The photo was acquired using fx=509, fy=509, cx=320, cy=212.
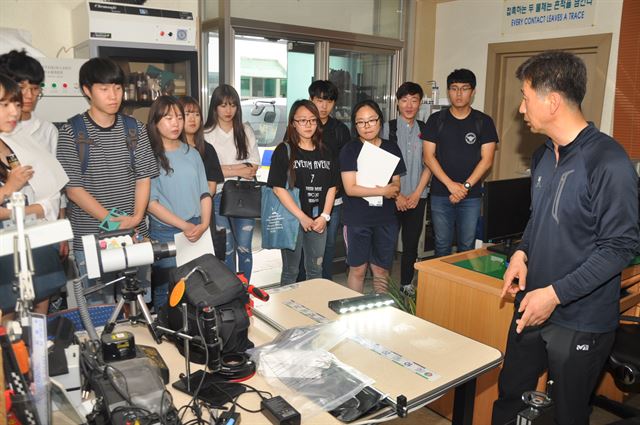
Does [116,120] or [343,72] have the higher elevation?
[343,72]

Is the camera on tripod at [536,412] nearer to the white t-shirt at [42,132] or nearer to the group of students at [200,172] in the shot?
the group of students at [200,172]

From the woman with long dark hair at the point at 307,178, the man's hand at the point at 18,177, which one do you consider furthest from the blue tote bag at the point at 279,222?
the man's hand at the point at 18,177

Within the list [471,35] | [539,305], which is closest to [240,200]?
[539,305]

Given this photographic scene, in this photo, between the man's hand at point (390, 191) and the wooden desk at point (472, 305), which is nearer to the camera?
the wooden desk at point (472, 305)

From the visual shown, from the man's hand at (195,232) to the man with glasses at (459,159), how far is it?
5.25 ft

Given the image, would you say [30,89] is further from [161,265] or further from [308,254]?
[308,254]

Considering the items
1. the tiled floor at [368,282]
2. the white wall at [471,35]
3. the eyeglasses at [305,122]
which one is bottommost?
the tiled floor at [368,282]

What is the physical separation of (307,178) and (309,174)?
0.03 m

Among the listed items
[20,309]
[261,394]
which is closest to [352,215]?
[261,394]

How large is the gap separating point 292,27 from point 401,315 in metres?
3.16

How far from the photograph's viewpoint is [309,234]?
3023mm

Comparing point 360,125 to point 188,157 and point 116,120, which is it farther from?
point 116,120

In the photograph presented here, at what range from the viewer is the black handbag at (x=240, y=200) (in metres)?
3.04

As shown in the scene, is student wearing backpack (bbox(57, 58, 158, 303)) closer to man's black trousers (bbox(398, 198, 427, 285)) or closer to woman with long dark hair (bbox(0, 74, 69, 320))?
woman with long dark hair (bbox(0, 74, 69, 320))
